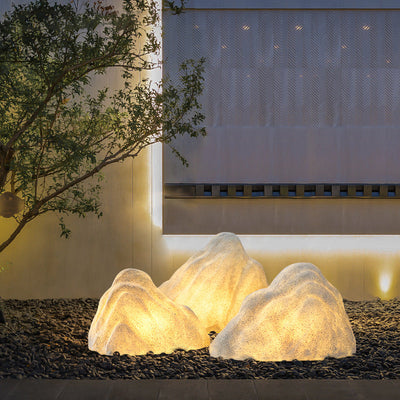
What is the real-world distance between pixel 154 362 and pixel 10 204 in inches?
124

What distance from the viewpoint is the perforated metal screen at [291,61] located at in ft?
25.3

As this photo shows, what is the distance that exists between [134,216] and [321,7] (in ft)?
12.7

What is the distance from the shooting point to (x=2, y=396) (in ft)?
13.2

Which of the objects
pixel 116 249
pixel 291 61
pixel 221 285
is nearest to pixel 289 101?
pixel 291 61

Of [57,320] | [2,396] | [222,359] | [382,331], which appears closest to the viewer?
[2,396]

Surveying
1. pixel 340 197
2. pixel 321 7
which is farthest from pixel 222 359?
pixel 321 7

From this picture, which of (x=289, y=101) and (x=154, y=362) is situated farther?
(x=289, y=101)

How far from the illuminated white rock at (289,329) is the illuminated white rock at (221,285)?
95 centimetres

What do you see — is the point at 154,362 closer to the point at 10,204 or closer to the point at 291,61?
the point at 10,204

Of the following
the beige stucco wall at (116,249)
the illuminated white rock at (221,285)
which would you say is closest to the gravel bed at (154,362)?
the illuminated white rock at (221,285)

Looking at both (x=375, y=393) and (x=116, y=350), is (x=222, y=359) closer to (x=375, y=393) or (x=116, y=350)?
(x=116, y=350)

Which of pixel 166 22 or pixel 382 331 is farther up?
pixel 166 22

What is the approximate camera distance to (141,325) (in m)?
5.15

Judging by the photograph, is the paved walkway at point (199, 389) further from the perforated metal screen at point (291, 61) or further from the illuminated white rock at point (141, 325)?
the perforated metal screen at point (291, 61)
